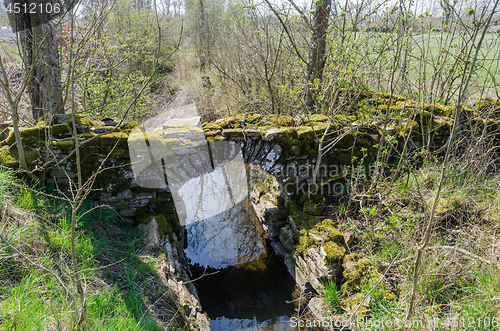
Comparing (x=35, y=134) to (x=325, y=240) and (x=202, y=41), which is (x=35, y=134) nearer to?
(x=325, y=240)

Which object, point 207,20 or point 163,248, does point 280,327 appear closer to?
point 163,248

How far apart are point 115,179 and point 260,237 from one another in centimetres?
356

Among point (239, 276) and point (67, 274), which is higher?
point (67, 274)

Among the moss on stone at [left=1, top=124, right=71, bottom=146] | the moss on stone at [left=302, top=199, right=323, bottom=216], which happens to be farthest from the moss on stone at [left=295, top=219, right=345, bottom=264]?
the moss on stone at [left=1, top=124, right=71, bottom=146]

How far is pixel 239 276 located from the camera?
5.40 meters

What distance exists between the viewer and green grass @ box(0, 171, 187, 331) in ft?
8.18

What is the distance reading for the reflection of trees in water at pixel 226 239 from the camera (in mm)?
5906

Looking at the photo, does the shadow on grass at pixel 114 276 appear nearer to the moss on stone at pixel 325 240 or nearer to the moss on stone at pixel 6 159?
the moss on stone at pixel 6 159

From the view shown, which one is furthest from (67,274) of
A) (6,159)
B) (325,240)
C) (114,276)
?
(325,240)

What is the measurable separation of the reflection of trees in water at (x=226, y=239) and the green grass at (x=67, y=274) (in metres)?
2.09

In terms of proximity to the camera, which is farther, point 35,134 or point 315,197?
point 315,197

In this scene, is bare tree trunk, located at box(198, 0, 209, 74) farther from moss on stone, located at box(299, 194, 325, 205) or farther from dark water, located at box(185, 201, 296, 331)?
moss on stone, located at box(299, 194, 325, 205)

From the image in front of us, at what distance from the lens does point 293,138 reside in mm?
4938

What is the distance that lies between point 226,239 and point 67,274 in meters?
4.54
